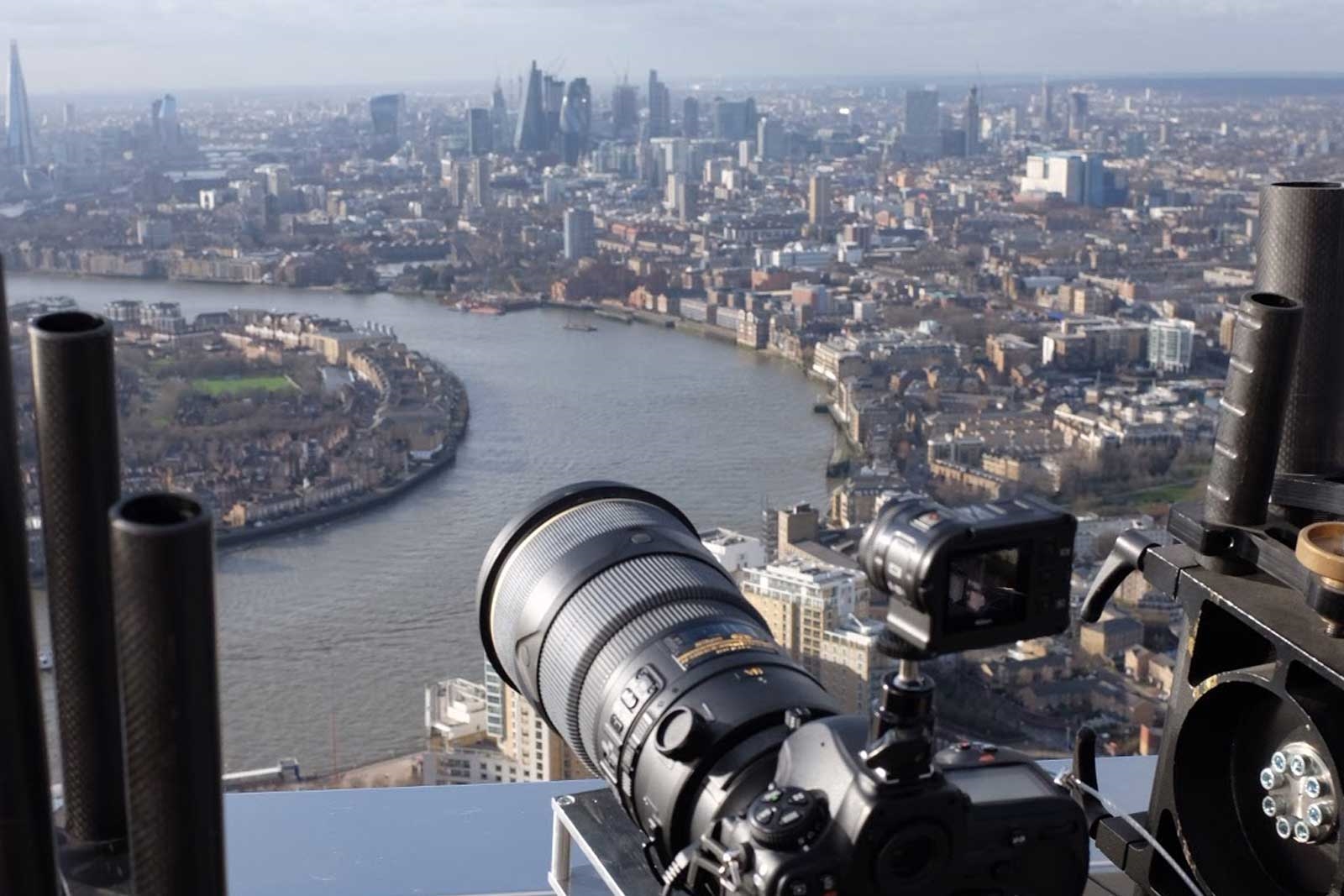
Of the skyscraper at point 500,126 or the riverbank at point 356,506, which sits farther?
the skyscraper at point 500,126

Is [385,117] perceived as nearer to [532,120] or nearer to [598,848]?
[532,120]

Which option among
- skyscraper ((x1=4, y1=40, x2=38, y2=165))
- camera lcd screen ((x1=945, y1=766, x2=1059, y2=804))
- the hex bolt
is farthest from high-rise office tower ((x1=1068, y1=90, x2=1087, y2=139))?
camera lcd screen ((x1=945, y1=766, x2=1059, y2=804))

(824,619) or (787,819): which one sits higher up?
(787,819)

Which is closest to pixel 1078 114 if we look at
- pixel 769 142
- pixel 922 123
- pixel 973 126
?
pixel 973 126

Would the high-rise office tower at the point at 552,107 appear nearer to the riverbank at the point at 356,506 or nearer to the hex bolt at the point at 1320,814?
the riverbank at the point at 356,506

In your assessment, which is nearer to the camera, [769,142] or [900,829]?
[900,829]

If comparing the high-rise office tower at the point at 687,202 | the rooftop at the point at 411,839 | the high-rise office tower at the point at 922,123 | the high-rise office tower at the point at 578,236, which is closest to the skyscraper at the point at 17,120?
the high-rise office tower at the point at 578,236

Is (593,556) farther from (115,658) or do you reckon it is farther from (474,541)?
(474,541)
